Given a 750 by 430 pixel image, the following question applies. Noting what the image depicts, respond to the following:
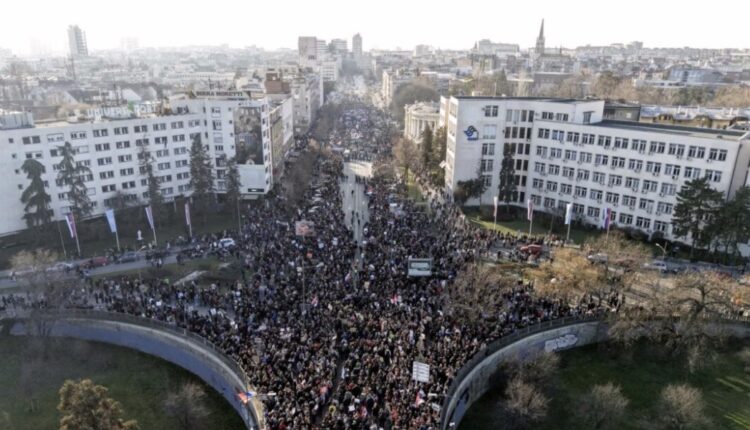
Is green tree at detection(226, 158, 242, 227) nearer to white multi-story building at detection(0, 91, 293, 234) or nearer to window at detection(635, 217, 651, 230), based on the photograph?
white multi-story building at detection(0, 91, 293, 234)

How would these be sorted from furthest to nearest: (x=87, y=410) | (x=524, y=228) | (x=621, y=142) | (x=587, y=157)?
(x=587, y=157), (x=524, y=228), (x=621, y=142), (x=87, y=410)

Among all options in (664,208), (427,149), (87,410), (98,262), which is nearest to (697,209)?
(664,208)

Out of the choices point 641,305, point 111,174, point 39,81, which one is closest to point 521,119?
point 641,305

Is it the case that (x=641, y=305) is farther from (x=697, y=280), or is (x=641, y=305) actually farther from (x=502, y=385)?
(x=502, y=385)

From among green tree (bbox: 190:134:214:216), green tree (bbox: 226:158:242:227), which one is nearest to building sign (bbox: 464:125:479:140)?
green tree (bbox: 226:158:242:227)

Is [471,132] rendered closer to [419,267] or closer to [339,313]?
[419,267]

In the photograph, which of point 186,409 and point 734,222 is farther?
point 734,222

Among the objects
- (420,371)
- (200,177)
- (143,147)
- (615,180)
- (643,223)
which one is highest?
(143,147)
